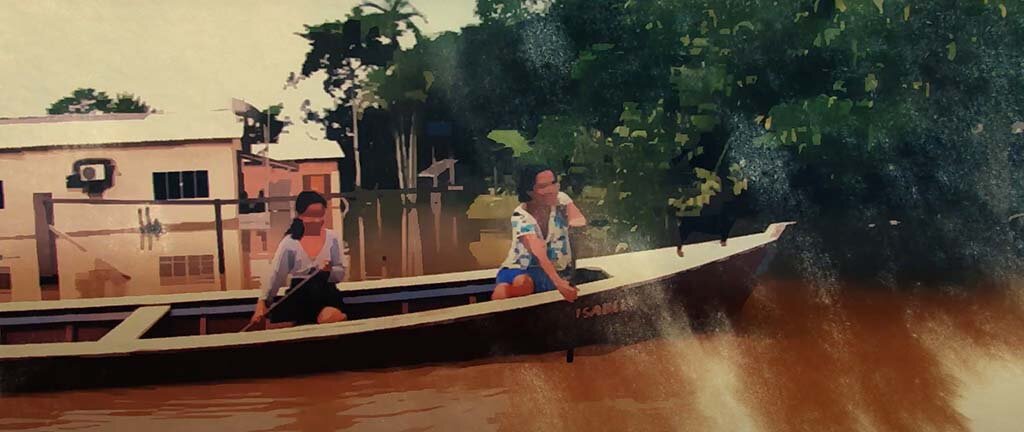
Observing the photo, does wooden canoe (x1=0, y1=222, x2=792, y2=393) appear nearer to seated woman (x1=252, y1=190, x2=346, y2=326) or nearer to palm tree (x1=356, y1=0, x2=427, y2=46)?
seated woman (x1=252, y1=190, x2=346, y2=326)

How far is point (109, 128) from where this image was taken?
263 centimetres

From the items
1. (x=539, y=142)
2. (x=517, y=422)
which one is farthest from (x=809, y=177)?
(x=517, y=422)

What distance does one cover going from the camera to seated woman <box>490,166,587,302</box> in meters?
2.90

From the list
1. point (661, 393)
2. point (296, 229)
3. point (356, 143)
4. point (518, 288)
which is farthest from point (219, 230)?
point (661, 393)

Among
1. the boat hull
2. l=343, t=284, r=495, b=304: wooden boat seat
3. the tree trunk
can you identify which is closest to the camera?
the boat hull

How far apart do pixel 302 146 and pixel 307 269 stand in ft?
1.65

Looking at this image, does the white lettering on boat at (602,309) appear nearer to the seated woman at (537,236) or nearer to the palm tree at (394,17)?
the seated woman at (537,236)

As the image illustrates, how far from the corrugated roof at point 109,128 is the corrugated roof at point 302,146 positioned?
0.16 meters

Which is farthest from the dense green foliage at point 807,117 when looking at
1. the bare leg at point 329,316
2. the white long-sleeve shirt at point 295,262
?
the bare leg at point 329,316

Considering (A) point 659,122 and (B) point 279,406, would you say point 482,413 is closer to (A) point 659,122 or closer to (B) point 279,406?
(B) point 279,406

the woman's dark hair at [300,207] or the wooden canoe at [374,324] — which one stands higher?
the woman's dark hair at [300,207]

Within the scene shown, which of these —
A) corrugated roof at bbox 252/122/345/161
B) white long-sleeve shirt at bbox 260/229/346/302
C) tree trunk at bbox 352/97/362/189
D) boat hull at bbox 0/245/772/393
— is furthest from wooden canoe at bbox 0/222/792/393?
corrugated roof at bbox 252/122/345/161

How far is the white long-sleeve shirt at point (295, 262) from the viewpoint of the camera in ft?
9.22

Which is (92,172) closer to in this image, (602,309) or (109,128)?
(109,128)
